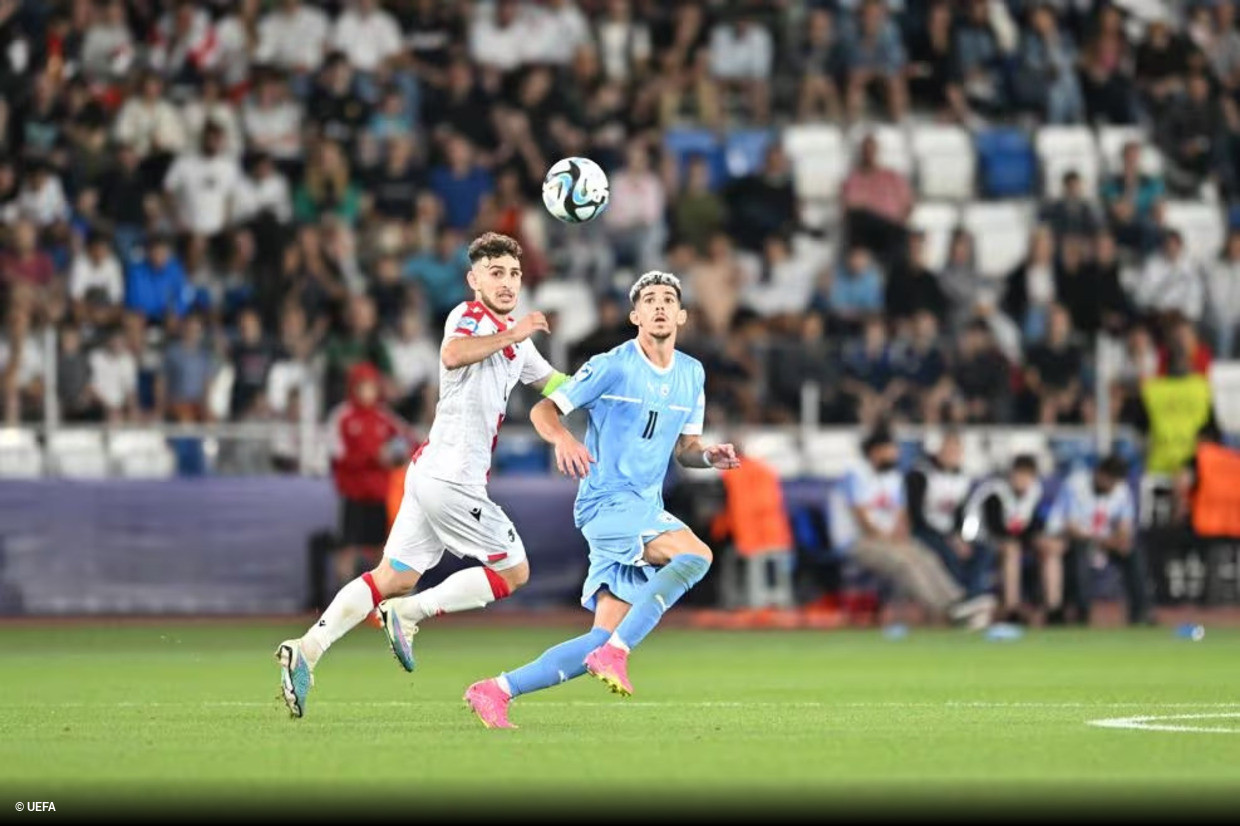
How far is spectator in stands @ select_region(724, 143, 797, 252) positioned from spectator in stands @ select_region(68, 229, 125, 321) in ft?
20.5

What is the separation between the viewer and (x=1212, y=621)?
77.1 feet

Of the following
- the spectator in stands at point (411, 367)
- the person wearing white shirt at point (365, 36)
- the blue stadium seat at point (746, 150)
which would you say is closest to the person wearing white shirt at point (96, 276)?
the spectator in stands at point (411, 367)

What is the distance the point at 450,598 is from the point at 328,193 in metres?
13.6

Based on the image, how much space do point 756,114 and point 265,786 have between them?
1935 cm

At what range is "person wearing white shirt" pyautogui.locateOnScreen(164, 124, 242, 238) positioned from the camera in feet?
81.4

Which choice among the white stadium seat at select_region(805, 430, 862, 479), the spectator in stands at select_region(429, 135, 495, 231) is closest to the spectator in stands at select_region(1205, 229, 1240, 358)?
the white stadium seat at select_region(805, 430, 862, 479)

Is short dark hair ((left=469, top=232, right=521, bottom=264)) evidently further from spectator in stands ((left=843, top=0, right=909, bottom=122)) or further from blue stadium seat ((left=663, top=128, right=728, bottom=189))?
spectator in stands ((left=843, top=0, right=909, bottom=122))

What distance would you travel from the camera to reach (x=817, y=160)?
89.0 ft

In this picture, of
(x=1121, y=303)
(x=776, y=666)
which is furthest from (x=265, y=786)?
(x=1121, y=303)

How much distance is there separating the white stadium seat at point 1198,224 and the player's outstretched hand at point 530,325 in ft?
56.9

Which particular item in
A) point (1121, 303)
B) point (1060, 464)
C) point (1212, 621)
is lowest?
point (1212, 621)

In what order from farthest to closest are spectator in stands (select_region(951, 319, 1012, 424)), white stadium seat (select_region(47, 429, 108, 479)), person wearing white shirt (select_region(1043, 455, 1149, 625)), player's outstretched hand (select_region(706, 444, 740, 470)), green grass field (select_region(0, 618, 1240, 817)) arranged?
1. spectator in stands (select_region(951, 319, 1012, 424))
2. person wearing white shirt (select_region(1043, 455, 1149, 625))
3. white stadium seat (select_region(47, 429, 108, 479))
4. player's outstretched hand (select_region(706, 444, 740, 470))
5. green grass field (select_region(0, 618, 1240, 817))

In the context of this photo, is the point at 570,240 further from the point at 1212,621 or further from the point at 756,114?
the point at 1212,621

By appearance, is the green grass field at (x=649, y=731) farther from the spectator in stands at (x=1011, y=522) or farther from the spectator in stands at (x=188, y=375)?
the spectator in stands at (x=188, y=375)
